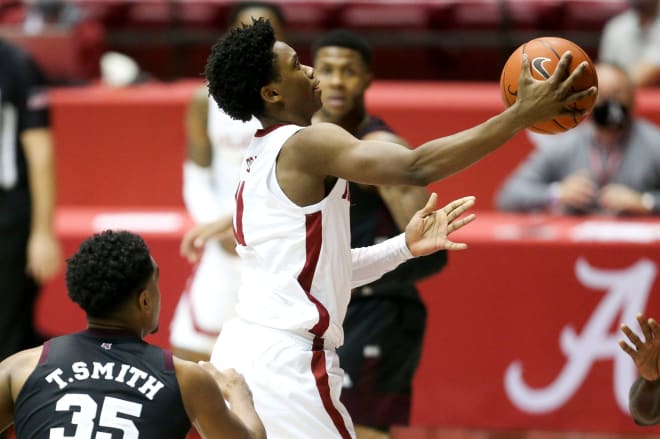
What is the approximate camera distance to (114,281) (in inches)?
136

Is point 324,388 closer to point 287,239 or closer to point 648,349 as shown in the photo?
point 287,239

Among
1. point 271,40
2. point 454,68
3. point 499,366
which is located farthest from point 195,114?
point 454,68

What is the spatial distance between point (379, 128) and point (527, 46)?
4.41 ft

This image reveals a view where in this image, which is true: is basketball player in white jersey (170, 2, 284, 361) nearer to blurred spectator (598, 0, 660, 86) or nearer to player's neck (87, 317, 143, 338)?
player's neck (87, 317, 143, 338)

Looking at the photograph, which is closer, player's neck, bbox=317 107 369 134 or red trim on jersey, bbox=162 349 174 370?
red trim on jersey, bbox=162 349 174 370

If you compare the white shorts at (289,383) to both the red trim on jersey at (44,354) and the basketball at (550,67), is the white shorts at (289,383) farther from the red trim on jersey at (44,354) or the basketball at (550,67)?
the basketball at (550,67)

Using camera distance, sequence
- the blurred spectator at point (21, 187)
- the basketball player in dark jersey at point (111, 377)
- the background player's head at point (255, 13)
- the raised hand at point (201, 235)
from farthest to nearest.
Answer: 1. the blurred spectator at point (21, 187)
2. the background player's head at point (255, 13)
3. the raised hand at point (201, 235)
4. the basketball player in dark jersey at point (111, 377)

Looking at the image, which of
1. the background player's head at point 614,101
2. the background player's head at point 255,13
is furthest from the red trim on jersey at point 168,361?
the background player's head at point 614,101

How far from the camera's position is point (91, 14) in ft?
31.7

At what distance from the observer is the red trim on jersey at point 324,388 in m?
3.98

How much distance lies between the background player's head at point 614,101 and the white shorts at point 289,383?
11.2 ft

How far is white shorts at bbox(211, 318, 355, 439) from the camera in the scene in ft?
13.0

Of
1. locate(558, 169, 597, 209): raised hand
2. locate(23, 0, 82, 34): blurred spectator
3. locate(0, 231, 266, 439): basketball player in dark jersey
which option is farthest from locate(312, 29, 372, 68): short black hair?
locate(23, 0, 82, 34): blurred spectator

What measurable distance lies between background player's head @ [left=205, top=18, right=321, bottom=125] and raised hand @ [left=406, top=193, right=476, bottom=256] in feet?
1.51
